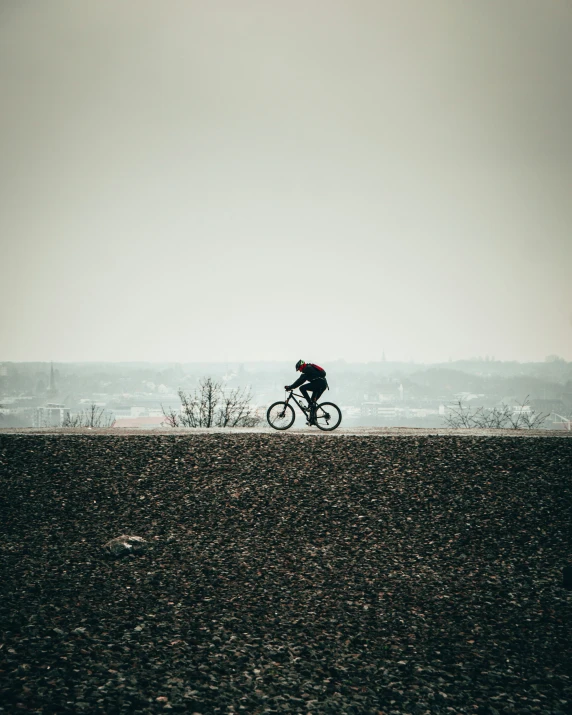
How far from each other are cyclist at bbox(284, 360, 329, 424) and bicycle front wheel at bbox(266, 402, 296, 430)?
53cm

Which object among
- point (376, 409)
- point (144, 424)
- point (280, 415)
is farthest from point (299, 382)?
point (376, 409)

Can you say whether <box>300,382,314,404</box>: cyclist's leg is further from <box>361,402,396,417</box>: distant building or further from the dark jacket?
<box>361,402,396,417</box>: distant building

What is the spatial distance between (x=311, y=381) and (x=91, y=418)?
40.7ft

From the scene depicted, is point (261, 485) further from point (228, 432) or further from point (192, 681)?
point (192, 681)

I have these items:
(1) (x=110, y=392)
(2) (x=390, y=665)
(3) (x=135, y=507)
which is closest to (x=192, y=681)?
(2) (x=390, y=665)

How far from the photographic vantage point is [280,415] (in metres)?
15.8

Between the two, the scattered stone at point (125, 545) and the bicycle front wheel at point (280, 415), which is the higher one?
the bicycle front wheel at point (280, 415)

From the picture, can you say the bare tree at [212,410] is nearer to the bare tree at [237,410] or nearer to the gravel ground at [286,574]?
the bare tree at [237,410]

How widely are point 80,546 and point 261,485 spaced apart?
329cm

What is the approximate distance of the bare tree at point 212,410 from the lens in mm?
21969

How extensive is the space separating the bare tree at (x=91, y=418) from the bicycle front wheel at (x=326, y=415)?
1109 cm

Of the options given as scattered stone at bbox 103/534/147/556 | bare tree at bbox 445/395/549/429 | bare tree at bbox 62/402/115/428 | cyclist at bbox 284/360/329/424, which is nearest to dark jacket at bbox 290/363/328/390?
cyclist at bbox 284/360/329/424

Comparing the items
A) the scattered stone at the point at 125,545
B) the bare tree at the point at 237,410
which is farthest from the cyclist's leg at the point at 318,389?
the scattered stone at the point at 125,545

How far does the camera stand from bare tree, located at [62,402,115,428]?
78.6ft
